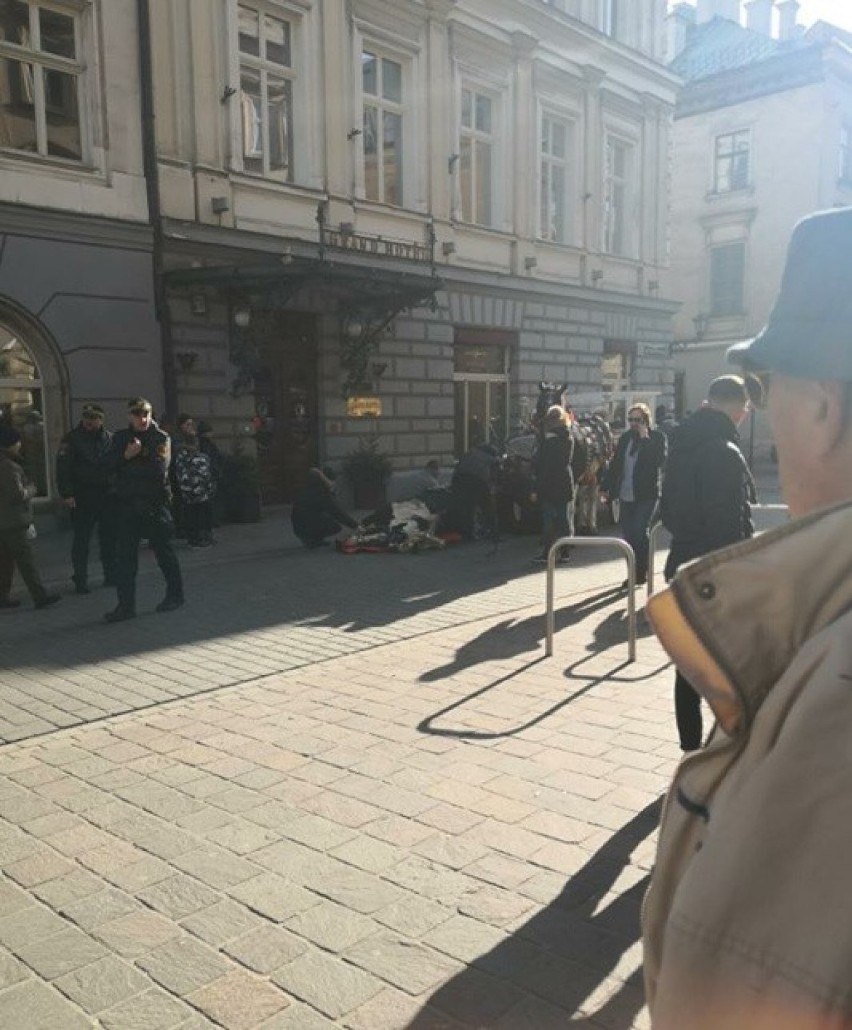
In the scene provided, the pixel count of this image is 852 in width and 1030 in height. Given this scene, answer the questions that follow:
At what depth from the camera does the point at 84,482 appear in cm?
942

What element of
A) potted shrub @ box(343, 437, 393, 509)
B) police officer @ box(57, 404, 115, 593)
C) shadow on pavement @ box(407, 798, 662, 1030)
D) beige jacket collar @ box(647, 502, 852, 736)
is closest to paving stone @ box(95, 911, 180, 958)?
shadow on pavement @ box(407, 798, 662, 1030)

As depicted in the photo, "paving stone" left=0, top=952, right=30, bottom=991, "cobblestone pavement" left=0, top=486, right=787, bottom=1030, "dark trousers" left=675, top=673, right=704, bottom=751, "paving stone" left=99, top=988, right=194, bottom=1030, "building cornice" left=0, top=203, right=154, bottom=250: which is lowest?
"cobblestone pavement" left=0, top=486, right=787, bottom=1030

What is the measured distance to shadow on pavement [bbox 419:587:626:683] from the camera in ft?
21.3

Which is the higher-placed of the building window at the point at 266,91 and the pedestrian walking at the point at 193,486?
the building window at the point at 266,91

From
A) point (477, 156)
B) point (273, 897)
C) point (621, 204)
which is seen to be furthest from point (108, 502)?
point (621, 204)

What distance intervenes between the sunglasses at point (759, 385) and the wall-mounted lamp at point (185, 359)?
45.0ft

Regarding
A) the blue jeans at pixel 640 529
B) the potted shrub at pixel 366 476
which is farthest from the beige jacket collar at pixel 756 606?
the potted shrub at pixel 366 476

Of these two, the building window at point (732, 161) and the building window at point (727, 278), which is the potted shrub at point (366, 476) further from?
the building window at point (732, 161)

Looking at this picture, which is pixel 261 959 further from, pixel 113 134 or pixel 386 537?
pixel 113 134

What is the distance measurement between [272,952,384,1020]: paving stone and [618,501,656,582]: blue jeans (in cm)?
699

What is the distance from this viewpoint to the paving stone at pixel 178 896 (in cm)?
329

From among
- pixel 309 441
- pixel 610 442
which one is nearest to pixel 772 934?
pixel 610 442

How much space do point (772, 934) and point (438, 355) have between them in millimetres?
18488

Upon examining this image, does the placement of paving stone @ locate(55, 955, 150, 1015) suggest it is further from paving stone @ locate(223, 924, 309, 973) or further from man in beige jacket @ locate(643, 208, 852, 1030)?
man in beige jacket @ locate(643, 208, 852, 1030)
